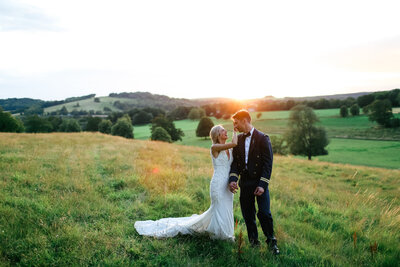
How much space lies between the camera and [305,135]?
4275 cm

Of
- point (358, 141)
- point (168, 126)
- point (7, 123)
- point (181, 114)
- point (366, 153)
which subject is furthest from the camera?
point (181, 114)

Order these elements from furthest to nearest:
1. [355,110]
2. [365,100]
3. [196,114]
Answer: [196,114], [365,100], [355,110]

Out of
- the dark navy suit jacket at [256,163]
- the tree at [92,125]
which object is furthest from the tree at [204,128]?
the dark navy suit jacket at [256,163]

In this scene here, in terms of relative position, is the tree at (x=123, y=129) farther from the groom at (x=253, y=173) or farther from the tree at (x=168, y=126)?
the groom at (x=253, y=173)

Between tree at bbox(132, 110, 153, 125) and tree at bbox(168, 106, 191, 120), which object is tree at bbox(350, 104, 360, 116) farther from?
tree at bbox(132, 110, 153, 125)

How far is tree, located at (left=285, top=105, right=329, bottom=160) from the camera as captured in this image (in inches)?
1610

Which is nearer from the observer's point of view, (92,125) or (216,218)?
(216,218)

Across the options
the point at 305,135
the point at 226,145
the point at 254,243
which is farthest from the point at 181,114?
the point at 254,243

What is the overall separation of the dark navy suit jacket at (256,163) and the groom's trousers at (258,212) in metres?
0.20

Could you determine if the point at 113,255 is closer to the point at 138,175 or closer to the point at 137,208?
the point at 137,208

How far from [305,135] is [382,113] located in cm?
2269

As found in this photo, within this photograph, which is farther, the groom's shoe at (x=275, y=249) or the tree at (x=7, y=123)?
the tree at (x=7, y=123)

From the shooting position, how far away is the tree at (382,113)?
4959 centimetres

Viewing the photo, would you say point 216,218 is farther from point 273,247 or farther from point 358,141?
point 358,141
